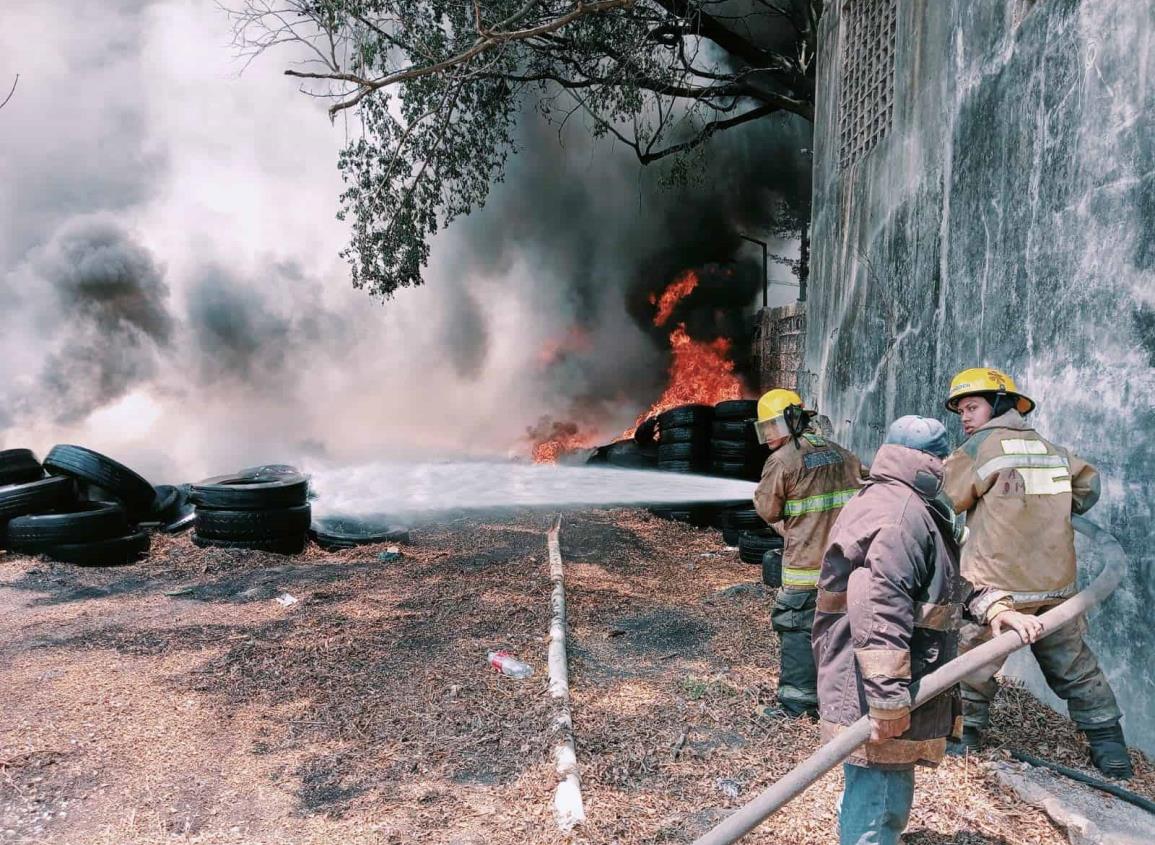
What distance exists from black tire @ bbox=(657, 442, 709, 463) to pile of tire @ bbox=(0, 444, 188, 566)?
6.49 m

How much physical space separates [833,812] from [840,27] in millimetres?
8974

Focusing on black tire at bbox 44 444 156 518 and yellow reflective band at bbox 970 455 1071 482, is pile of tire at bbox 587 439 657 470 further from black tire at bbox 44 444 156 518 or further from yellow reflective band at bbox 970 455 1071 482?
yellow reflective band at bbox 970 455 1071 482

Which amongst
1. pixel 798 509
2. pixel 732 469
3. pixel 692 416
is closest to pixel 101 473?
pixel 692 416

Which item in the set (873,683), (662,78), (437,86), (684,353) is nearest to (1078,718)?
(873,683)

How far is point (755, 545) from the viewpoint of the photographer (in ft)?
28.2

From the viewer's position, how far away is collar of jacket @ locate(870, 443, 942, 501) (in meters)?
2.64

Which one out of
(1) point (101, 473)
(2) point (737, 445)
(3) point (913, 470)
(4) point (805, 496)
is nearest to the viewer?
(3) point (913, 470)

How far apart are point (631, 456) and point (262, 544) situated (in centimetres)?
599

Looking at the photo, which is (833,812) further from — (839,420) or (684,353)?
(684,353)

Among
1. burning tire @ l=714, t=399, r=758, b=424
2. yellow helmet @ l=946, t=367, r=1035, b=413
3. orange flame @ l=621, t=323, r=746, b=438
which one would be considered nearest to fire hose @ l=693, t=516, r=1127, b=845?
yellow helmet @ l=946, t=367, r=1035, b=413

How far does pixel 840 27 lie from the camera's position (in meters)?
9.47

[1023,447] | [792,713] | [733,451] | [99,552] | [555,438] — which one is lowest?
[792,713]

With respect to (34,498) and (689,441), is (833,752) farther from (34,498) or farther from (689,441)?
(34,498)

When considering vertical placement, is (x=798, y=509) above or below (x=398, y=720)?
above
